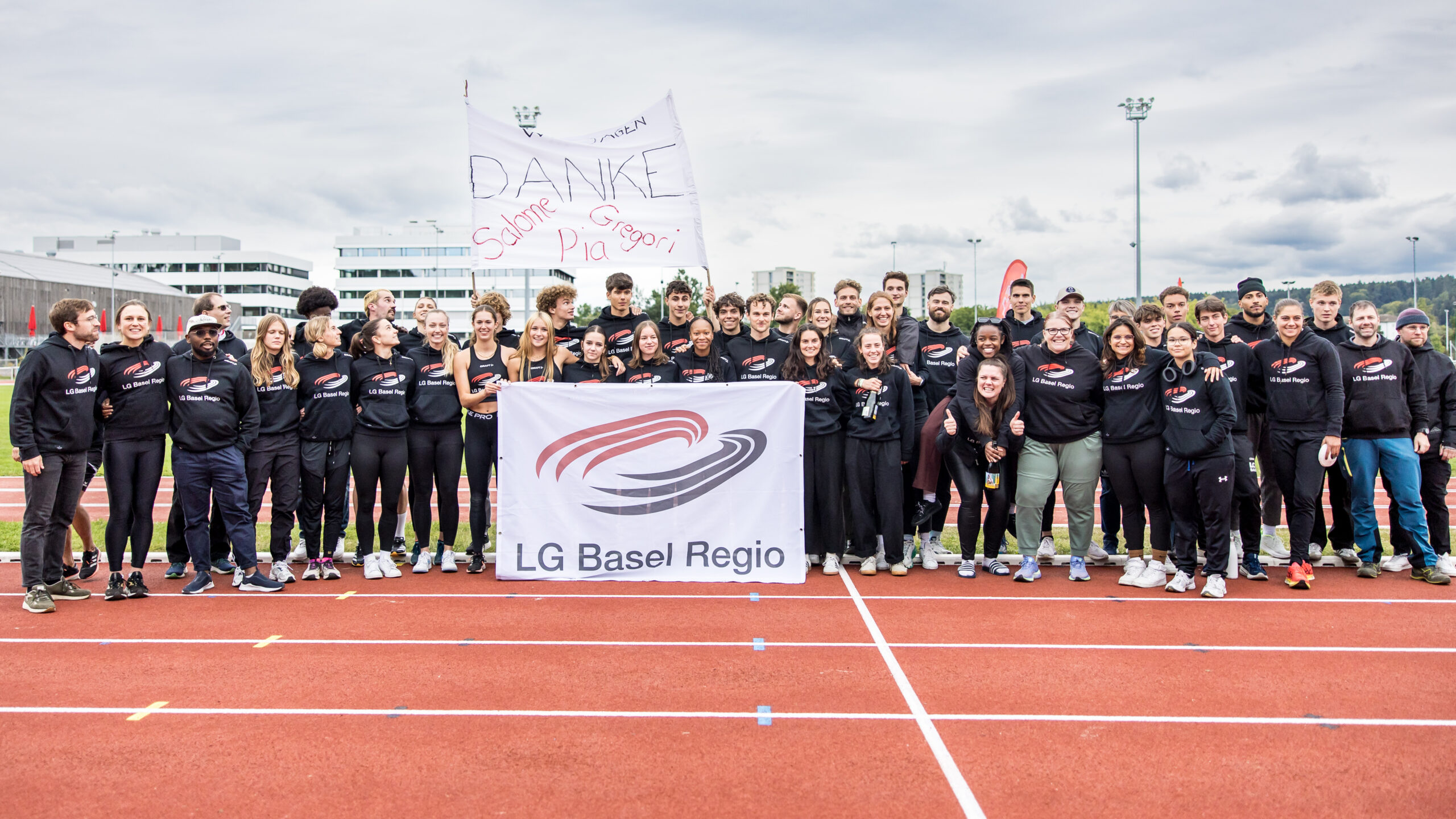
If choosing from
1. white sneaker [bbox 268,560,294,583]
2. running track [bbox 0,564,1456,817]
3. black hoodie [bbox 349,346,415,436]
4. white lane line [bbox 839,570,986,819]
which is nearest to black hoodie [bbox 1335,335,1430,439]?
running track [bbox 0,564,1456,817]

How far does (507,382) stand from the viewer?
723 centimetres

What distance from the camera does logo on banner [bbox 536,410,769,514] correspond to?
7.16 metres

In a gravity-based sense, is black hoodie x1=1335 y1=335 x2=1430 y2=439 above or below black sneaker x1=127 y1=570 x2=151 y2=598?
above

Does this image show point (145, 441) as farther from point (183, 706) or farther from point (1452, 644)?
point (1452, 644)

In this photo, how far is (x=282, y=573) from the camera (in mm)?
6965

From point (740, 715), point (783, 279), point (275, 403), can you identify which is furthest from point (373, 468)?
point (783, 279)

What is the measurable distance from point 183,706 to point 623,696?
2052 millimetres

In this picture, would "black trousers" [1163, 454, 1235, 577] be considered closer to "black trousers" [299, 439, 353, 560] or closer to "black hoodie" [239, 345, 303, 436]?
"black trousers" [299, 439, 353, 560]

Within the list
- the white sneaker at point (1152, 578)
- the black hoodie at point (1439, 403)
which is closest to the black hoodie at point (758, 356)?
the white sneaker at point (1152, 578)

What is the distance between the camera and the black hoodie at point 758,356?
7.57 metres

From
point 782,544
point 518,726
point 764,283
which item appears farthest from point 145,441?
point 764,283

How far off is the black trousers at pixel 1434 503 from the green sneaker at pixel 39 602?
9.38 metres

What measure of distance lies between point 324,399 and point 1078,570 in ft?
19.0

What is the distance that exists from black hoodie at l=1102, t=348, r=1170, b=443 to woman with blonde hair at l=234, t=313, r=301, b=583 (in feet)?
19.9
